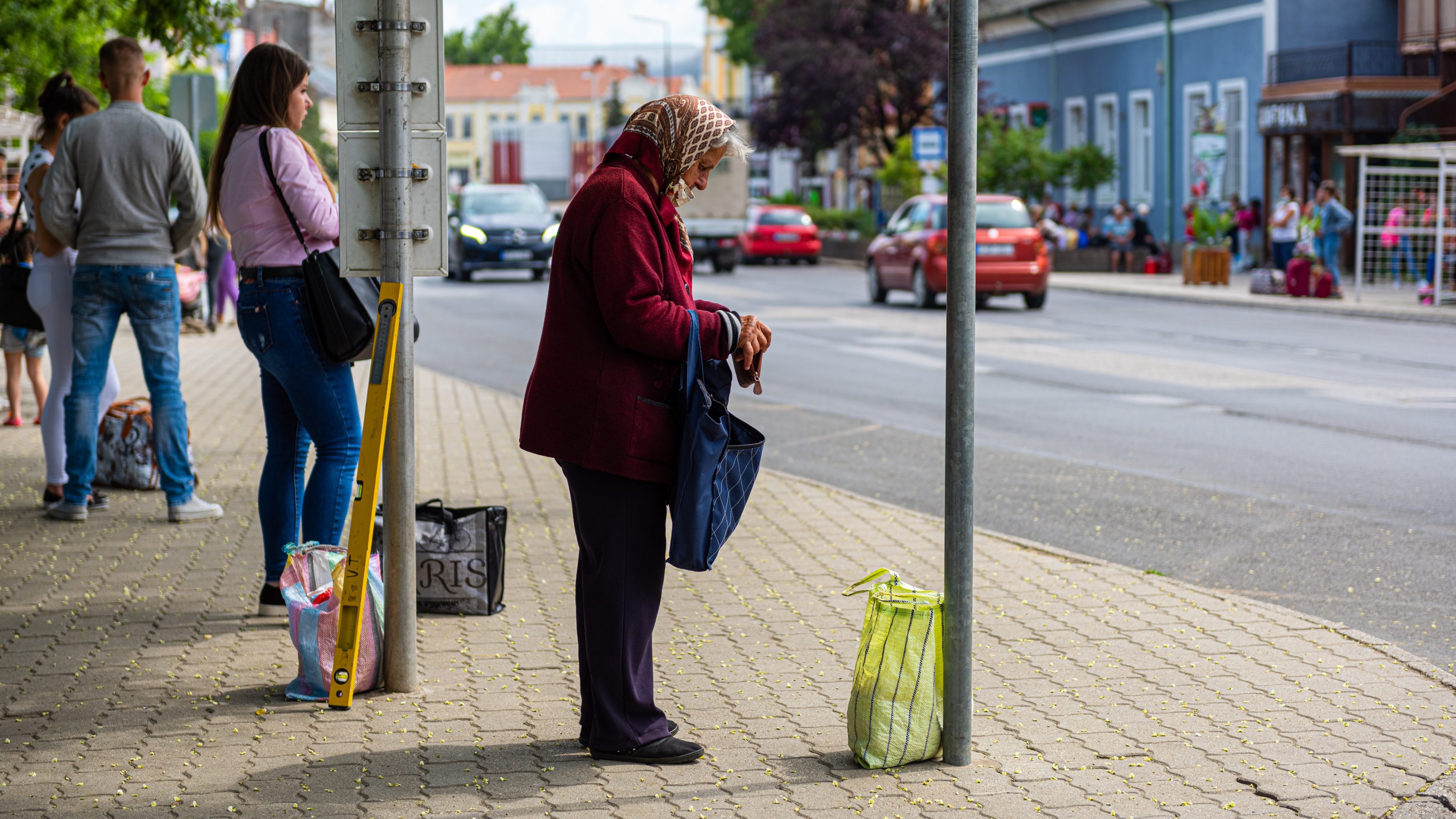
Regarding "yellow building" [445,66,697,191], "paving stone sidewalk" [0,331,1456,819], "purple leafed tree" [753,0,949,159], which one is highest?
"yellow building" [445,66,697,191]

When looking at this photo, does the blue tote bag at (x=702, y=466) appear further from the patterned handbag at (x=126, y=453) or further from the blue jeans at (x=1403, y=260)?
the blue jeans at (x=1403, y=260)

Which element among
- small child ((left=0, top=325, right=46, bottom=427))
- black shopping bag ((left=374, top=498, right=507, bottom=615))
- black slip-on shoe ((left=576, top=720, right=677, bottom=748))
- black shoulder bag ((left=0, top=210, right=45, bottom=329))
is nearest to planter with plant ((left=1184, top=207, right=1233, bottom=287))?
small child ((left=0, top=325, right=46, bottom=427))

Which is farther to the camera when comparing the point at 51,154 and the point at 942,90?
the point at 942,90

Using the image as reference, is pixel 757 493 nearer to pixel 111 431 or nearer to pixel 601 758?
pixel 111 431

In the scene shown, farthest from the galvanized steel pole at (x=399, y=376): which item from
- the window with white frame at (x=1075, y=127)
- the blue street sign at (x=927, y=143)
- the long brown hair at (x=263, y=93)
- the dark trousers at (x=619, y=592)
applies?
the window with white frame at (x=1075, y=127)

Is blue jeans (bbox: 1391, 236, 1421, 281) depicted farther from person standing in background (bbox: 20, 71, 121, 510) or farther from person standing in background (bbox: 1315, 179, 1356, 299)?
person standing in background (bbox: 20, 71, 121, 510)

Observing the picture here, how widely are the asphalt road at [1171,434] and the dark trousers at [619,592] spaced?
2.84 meters

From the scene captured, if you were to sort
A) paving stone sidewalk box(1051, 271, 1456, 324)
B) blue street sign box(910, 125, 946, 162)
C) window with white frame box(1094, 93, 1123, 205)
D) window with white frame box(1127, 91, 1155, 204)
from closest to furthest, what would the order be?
paving stone sidewalk box(1051, 271, 1456, 324) → blue street sign box(910, 125, 946, 162) → window with white frame box(1127, 91, 1155, 204) → window with white frame box(1094, 93, 1123, 205)

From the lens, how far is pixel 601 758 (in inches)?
173

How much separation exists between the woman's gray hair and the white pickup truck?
29.9m

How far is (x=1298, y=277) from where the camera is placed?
26.5m

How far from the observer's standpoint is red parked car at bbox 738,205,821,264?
1564 inches

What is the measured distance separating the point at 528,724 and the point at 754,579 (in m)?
2.10

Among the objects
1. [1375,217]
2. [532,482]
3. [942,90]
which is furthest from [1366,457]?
[942,90]
